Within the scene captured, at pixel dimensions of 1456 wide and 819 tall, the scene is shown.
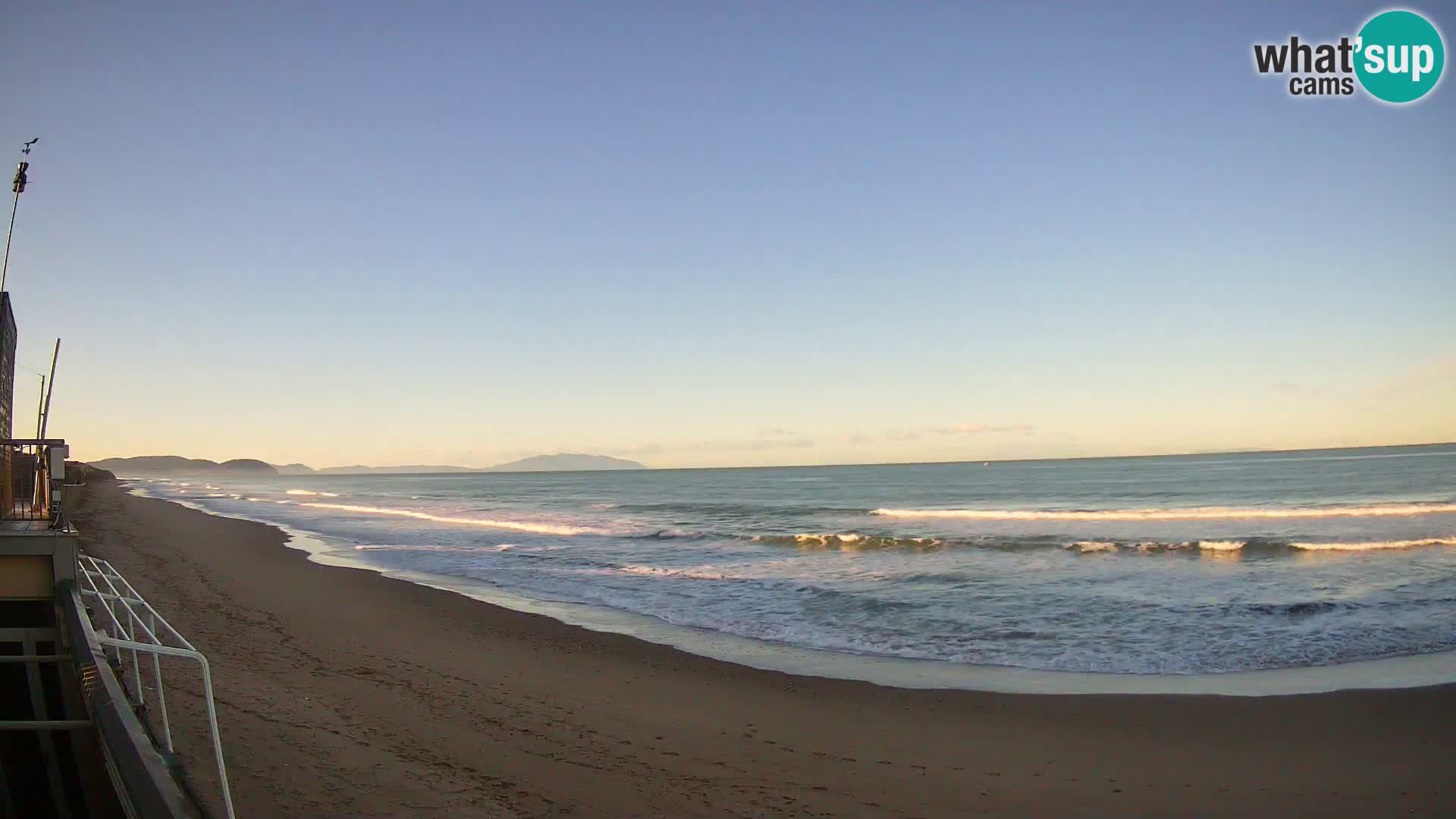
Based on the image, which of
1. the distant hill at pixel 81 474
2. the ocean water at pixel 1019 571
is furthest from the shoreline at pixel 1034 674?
the distant hill at pixel 81 474

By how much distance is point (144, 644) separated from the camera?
533 cm

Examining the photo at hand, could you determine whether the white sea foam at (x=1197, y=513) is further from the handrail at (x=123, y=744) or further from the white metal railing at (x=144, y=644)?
the handrail at (x=123, y=744)

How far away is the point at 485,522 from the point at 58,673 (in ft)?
101

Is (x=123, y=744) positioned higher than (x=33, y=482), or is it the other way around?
(x=33, y=482)

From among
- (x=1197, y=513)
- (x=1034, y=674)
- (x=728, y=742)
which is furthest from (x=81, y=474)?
(x=1197, y=513)

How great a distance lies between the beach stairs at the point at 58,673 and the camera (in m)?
5.51

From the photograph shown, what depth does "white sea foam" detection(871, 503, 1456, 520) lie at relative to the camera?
31.2m

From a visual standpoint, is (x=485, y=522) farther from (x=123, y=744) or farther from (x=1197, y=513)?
(x=123, y=744)

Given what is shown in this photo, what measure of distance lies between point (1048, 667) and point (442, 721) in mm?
7416

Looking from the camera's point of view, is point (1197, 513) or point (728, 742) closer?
point (728, 742)

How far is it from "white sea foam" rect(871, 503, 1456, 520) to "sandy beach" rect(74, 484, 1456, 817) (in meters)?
27.2

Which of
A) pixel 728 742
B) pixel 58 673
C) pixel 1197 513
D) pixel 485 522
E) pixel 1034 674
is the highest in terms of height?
pixel 58 673

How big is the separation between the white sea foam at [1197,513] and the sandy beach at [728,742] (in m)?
27.2

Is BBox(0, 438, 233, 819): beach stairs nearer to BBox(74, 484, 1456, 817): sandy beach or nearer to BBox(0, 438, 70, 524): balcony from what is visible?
BBox(0, 438, 70, 524): balcony
